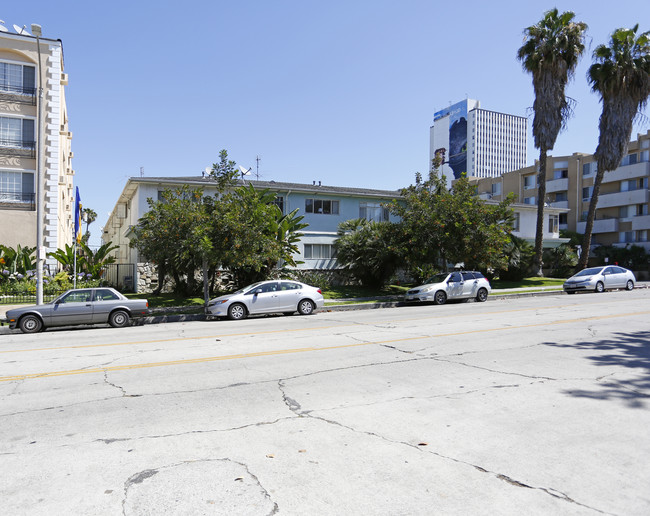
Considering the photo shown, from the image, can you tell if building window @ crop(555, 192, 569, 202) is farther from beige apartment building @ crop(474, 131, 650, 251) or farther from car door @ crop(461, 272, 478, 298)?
car door @ crop(461, 272, 478, 298)

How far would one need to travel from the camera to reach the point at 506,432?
5301 mm

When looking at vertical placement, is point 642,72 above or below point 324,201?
above

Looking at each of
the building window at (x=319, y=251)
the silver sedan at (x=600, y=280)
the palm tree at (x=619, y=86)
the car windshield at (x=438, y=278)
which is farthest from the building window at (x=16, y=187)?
the palm tree at (x=619, y=86)

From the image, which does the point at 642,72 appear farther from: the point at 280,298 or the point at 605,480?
the point at 605,480

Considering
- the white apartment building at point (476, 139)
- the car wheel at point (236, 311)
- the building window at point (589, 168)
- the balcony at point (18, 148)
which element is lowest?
the car wheel at point (236, 311)

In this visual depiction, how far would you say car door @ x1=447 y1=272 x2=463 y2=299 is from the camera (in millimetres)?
23812

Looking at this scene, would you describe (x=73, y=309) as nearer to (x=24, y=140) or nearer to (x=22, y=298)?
(x=22, y=298)

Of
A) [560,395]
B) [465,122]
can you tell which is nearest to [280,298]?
[560,395]

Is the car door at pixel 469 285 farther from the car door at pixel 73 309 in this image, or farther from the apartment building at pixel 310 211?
the car door at pixel 73 309

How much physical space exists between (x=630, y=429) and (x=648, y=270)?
52822 mm

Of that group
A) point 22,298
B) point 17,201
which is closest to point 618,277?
point 22,298

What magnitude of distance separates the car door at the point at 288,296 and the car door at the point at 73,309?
6.46 meters

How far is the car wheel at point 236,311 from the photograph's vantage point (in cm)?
1800

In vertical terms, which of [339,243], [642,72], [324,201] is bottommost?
[339,243]
